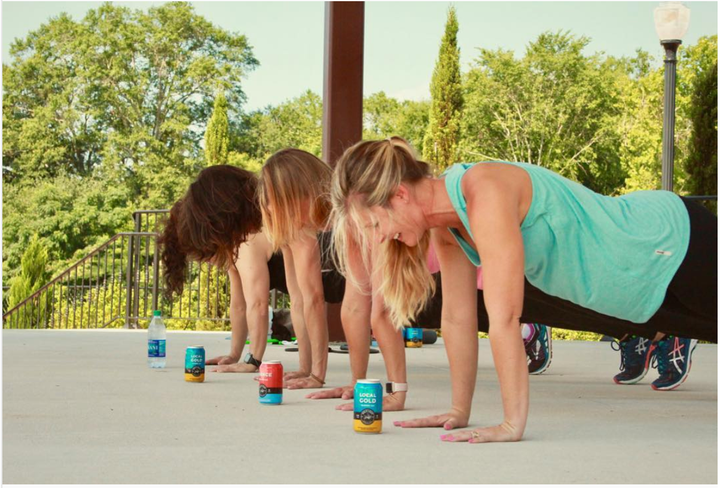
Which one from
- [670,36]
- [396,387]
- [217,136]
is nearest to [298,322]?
[396,387]

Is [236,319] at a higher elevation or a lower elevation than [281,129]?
lower

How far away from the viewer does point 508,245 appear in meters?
2.19

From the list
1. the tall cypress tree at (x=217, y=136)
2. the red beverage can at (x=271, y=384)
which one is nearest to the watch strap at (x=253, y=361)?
the red beverage can at (x=271, y=384)

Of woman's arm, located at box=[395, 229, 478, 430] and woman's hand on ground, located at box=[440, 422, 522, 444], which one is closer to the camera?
woman's hand on ground, located at box=[440, 422, 522, 444]

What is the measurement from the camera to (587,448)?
223cm

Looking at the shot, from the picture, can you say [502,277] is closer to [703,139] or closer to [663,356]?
[663,356]

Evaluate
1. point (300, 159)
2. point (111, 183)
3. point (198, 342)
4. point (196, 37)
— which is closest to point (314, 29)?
point (196, 37)

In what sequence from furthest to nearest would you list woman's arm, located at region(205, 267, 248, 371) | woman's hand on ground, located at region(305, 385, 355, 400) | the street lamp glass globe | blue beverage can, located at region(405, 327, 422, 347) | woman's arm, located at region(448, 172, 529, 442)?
the street lamp glass globe
blue beverage can, located at region(405, 327, 422, 347)
woman's arm, located at region(205, 267, 248, 371)
woman's hand on ground, located at region(305, 385, 355, 400)
woman's arm, located at region(448, 172, 529, 442)

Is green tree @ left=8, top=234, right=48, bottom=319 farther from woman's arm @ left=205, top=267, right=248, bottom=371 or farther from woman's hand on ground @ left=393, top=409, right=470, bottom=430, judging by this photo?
woman's hand on ground @ left=393, top=409, right=470, bottom=430

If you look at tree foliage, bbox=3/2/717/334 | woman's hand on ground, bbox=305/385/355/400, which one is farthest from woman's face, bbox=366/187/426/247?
tree foliage, bbox=3/2/717/334

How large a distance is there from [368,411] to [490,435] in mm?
345

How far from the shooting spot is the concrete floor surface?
188cm

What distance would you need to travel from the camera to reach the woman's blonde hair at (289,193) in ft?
11.3

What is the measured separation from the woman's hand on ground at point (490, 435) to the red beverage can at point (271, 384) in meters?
0.91
